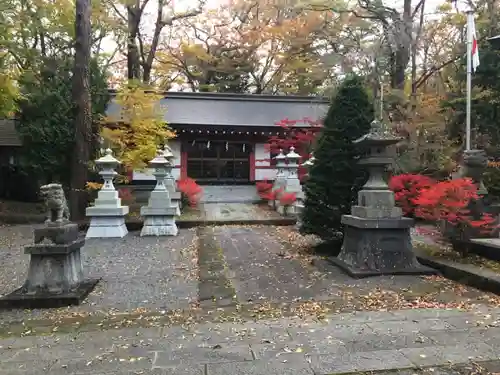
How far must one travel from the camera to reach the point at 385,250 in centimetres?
550

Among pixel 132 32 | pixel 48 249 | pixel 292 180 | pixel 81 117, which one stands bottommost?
pixel 48 249

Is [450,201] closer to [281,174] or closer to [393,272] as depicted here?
[393,272]

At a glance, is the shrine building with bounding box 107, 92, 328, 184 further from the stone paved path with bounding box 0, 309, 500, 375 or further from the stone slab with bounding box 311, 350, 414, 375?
the stone slab with bounding box 311, 350, 414, 375

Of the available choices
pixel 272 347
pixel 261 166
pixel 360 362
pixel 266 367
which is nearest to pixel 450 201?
pixel 360 362

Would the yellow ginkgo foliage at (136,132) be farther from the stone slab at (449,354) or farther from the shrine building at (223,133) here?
the stone slab at (449,354)

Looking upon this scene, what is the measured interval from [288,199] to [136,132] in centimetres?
499

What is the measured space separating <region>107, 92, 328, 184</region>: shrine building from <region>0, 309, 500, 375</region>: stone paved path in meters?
13.5

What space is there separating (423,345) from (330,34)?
15797mm

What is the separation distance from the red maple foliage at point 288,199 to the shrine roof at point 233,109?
5.97 m

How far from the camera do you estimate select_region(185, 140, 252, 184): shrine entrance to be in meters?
17.9

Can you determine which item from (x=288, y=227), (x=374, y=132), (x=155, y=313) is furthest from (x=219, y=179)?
(x=155, y=313)

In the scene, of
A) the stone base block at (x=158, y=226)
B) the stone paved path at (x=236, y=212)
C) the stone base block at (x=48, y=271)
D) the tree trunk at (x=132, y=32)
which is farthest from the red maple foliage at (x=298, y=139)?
the stone base block at (x=48, y=271)

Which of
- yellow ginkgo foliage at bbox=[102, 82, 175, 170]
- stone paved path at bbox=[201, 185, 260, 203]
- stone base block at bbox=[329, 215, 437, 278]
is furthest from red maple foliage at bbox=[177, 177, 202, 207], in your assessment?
stone base block at bbox=[329, 215, 437, 278]

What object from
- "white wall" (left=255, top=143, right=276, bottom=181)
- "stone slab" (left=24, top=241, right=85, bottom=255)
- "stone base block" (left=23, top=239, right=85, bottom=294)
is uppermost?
"white wall" (left=255, top=143, right=276, bottom=181)
